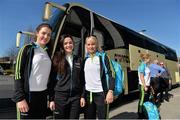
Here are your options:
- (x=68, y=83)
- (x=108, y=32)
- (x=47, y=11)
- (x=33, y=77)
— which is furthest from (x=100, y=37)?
(x=33, y=77)

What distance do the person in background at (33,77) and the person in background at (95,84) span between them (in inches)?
34.3

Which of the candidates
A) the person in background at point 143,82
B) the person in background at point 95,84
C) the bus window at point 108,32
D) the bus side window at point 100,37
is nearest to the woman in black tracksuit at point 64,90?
the person in background at point 95,84

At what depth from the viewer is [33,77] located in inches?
158

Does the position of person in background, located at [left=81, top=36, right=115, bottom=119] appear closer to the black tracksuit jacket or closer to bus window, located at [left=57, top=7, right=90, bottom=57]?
the black tracksuit jacket

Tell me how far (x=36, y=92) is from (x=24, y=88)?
19 centimetres

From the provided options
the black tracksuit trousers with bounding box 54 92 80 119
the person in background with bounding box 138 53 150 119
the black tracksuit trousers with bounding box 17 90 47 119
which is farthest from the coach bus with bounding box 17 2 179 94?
the black tracksuit trousers with bounding box 17 90 47 119

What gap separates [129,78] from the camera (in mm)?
12688

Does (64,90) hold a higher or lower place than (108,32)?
lower

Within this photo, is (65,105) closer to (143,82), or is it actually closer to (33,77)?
(33,77)

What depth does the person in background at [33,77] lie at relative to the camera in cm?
390

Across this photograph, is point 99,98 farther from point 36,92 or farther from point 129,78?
point 129,78

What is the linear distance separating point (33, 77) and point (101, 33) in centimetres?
705

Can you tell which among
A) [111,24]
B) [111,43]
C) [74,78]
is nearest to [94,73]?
[74,78]

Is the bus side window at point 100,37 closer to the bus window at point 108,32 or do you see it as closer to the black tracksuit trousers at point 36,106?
the bus window at point 108,32
